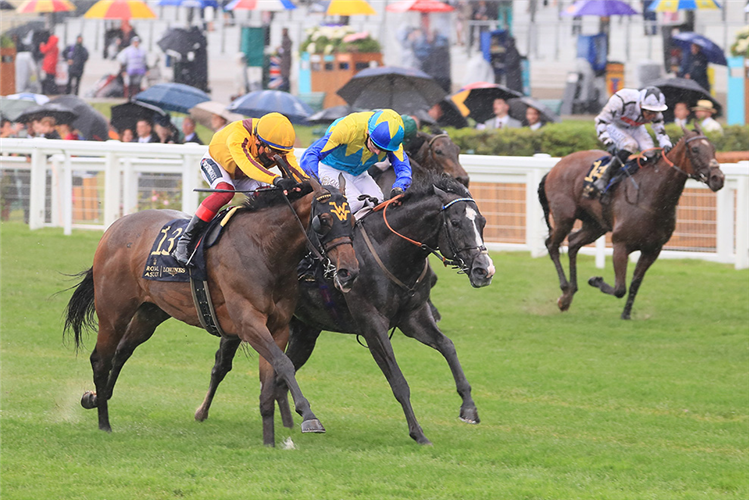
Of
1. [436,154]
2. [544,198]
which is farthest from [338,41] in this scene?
[436,154]

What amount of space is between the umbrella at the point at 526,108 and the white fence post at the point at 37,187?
6.11m

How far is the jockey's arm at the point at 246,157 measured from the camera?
530cm

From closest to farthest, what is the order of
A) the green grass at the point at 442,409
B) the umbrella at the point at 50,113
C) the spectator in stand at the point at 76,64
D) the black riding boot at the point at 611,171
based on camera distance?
the green grass at the point at 442,409 < the black riding boot at the point at 611,171 < the umbrella at the point at 50,113 < the spectator in stand at the point at 76,64

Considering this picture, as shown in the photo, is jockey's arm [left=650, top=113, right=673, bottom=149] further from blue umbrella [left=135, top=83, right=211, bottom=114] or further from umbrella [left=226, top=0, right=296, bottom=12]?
umbrella [left=226, top=0, right=296, bottom=12]

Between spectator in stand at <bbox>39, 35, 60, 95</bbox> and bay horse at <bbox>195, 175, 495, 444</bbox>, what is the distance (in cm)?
1507

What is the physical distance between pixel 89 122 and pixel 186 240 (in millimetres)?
9297

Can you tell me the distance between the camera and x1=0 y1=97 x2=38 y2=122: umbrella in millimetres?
15083

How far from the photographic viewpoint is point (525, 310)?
997 centimetres

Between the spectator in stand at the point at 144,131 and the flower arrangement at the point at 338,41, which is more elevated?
the flower arrangement at the point at 338,41

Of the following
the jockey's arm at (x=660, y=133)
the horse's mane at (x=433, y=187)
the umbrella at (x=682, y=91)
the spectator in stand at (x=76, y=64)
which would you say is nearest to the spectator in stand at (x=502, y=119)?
the umbrella at (x=682, y=91)

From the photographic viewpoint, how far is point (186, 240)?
5.59 m

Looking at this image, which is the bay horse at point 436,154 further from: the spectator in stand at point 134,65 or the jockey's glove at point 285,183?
the spectator in stand at point 134,65

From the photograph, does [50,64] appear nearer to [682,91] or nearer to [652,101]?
[682,91]

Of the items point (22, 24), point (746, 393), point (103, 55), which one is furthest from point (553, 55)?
point (746, 393)
